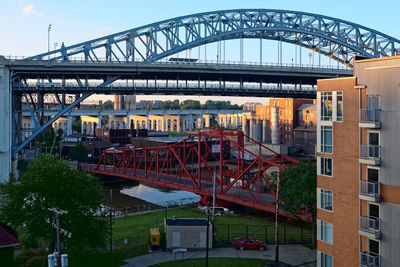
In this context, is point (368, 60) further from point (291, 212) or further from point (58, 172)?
point (58, 172)

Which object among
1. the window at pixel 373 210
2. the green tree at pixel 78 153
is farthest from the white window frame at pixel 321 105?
the green tree at pixel 78 153

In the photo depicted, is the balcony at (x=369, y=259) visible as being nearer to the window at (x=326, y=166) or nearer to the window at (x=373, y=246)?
the window at (x=373, y=246)

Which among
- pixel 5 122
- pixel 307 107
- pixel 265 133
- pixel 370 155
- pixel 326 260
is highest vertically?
pixel 307 107

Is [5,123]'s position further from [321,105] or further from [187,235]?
[321,105]

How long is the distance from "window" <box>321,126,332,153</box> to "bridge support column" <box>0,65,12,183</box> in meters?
34.5

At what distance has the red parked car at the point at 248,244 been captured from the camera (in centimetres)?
2911

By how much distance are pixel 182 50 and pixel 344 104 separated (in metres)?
46.2

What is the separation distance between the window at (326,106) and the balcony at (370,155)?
7.28ft

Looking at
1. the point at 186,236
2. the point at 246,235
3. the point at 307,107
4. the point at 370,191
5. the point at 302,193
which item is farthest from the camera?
the point at 307,107

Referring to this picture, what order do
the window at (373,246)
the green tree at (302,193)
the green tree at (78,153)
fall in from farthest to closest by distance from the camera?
the green tree at (78,153), the green tree at (302,193), the window at (373,246)

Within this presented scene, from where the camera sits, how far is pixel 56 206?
24.7 metres

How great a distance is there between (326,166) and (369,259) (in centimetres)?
428

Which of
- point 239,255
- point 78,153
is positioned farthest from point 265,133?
point 239,255

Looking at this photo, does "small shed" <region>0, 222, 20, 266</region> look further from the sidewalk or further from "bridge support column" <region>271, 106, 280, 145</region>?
"bridge support column" <region>271, 106, 280, 145</region>
